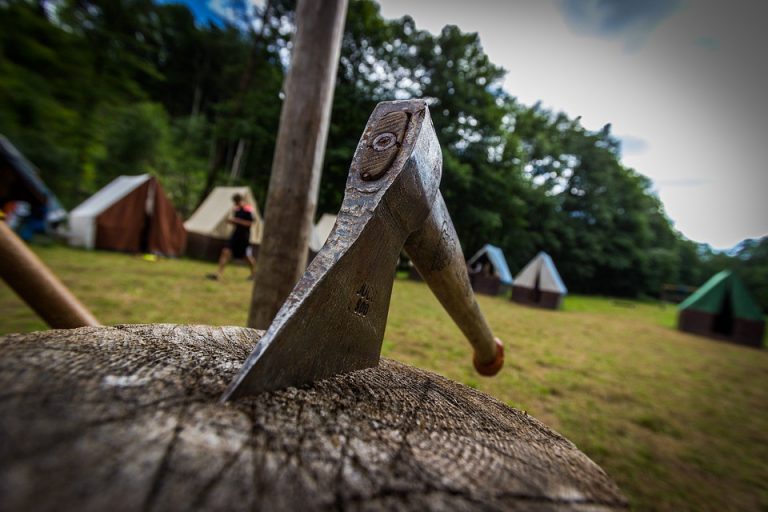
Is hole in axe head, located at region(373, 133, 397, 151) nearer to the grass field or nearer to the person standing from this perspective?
the grass field

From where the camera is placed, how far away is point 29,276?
3.05 ft

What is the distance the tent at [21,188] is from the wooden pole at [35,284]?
795 centimetres

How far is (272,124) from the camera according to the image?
32.6 ft

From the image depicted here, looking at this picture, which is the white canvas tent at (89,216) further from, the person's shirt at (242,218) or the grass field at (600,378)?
the person's shirt at (242,218)

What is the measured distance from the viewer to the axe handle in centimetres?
77

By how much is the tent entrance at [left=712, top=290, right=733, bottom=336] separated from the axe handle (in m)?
11.4

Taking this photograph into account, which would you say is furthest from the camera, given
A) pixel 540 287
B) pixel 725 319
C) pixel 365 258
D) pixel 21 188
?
pixel 540 287

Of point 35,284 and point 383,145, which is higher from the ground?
point 383,145

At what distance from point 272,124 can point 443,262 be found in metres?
10.6

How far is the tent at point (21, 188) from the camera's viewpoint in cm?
637

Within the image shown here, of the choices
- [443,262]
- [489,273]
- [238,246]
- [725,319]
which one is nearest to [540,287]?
[489,273]

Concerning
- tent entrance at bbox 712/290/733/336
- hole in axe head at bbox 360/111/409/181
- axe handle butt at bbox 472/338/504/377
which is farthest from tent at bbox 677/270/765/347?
hole in axe head at bbox 360/111/409/181

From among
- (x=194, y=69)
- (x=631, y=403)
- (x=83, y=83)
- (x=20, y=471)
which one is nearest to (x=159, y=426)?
(x=20, y=471)

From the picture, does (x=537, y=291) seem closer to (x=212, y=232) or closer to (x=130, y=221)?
(x=212, y=232)
